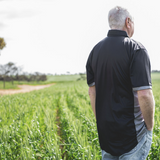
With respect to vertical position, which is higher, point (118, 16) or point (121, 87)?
point (118, 16)

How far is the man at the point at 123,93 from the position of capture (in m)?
1.39

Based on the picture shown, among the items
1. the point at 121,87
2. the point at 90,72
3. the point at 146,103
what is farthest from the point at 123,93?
the point at 90,72

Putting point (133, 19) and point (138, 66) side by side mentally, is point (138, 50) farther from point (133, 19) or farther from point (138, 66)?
point (133, 19)

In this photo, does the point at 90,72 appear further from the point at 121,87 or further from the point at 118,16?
the point at 118,16

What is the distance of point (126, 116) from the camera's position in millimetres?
1465

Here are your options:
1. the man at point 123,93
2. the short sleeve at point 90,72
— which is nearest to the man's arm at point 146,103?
the man at point 123,93

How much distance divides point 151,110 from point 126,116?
0.73 ft

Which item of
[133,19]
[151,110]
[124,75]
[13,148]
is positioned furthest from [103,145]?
[13,148]

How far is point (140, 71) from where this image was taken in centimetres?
136

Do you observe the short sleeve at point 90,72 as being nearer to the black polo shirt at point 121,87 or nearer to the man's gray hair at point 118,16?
the black polo shirt at point 121,87

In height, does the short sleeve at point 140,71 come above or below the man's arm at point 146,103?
above

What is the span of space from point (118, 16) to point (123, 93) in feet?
2.54

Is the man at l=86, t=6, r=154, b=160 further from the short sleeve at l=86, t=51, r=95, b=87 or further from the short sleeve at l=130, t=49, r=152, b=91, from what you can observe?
the short sleeve at l=86, t=51, r=95, b=87

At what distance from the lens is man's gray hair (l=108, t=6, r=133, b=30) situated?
161 cm
